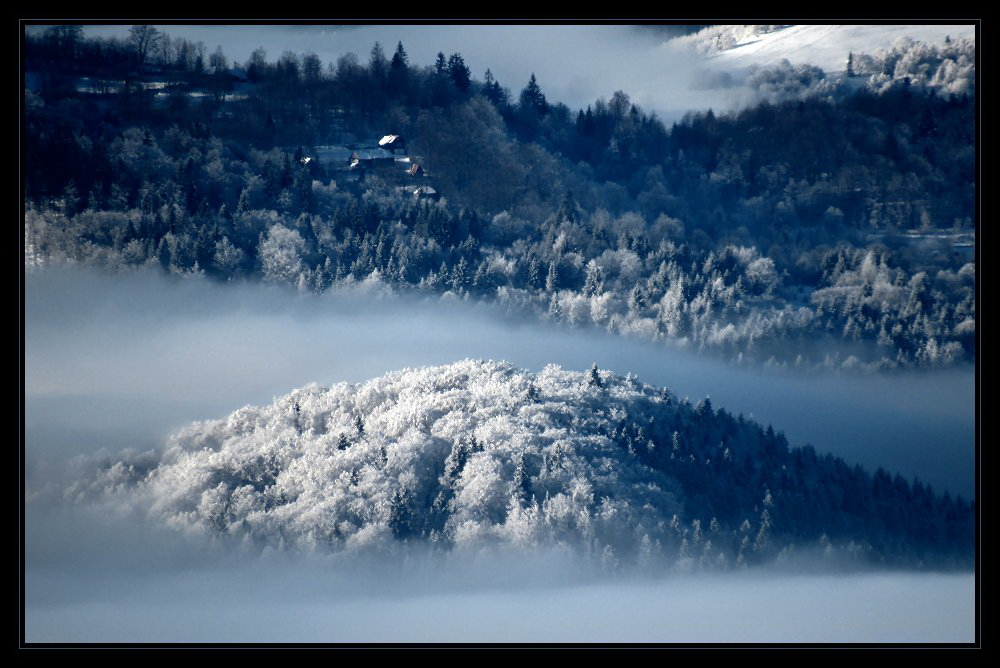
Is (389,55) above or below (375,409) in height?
above

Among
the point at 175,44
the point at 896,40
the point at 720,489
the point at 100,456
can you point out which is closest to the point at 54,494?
the point at 100,456

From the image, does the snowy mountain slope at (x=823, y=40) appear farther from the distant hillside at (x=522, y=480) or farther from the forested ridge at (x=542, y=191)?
the distant hillside at (x=522, y=480)

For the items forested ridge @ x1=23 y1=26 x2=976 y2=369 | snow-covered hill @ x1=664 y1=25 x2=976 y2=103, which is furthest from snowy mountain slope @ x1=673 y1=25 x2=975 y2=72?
forested ridge @ x1=23 y1=26 x2=976 y2=369

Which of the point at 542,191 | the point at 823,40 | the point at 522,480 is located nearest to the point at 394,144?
the point at 542,191

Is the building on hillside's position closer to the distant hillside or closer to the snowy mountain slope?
the distant hillside

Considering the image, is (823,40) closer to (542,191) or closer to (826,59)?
(826,59)

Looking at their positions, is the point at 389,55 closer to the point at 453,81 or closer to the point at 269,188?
the point at 453,81

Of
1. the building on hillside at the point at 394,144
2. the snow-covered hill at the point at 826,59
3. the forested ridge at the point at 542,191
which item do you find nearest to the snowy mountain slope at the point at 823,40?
the snow-covered hill at the point at 826,59
